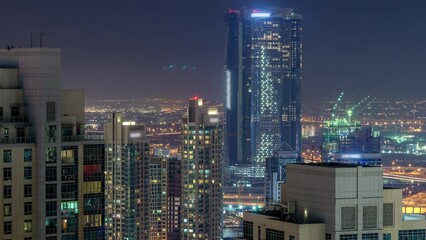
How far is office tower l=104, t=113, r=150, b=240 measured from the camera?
71000 millimetres

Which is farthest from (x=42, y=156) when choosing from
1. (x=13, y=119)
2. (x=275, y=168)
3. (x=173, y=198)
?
(x=275, y=168)

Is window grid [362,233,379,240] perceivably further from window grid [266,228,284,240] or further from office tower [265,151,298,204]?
office tower [265,151,298,204]

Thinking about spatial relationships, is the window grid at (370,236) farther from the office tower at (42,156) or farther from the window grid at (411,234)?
the office tower at (42,156)

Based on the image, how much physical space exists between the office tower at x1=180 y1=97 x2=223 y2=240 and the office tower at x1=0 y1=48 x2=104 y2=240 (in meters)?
52.7

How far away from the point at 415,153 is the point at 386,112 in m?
5.68

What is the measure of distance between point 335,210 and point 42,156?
565 centimetres

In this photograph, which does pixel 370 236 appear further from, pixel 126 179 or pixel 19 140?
pixel 126 179

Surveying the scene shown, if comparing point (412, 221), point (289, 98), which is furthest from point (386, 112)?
point (412, 221)

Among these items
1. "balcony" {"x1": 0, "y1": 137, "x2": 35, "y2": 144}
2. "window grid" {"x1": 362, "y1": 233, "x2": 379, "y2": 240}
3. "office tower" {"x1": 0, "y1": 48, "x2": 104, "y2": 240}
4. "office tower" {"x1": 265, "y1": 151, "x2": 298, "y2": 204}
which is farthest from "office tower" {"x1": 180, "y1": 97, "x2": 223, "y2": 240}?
"balcony" {"x1": 0, "y1": 137, "x2": 35, "y2": 144}

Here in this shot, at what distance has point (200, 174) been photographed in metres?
77.1

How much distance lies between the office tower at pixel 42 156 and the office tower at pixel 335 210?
3.59 m

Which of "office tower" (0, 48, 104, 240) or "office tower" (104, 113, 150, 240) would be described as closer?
"office tower" (0, 48, 104, 240)

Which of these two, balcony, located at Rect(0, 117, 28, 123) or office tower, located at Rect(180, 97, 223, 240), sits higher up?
balcony, located at Rect(0, 117, 28, 123)

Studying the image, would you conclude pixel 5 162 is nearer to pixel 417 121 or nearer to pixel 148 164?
pixel 148 164
